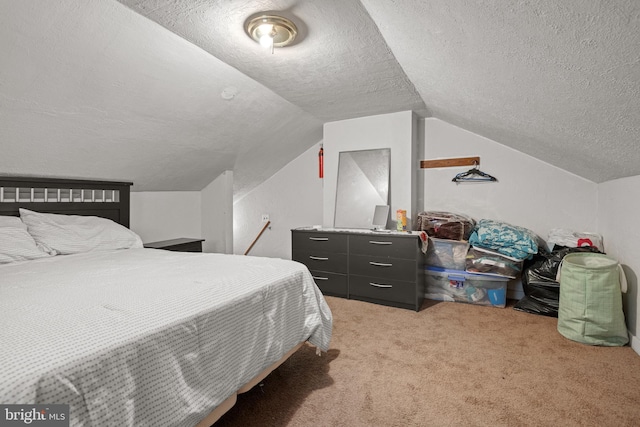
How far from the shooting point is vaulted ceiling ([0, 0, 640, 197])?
1.17 meters

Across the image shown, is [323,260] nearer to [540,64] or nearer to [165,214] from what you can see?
[165,214]

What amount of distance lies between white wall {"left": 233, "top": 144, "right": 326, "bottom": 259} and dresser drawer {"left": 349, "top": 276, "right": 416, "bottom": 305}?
4.71 ft

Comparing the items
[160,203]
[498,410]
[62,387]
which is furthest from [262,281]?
[160,203]

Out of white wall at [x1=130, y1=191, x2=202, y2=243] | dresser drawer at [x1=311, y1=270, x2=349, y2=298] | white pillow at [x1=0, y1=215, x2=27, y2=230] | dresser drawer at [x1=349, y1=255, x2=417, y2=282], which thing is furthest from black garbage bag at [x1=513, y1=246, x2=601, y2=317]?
white pillow at [x1=0, y1=215, x2=27, y2=230]

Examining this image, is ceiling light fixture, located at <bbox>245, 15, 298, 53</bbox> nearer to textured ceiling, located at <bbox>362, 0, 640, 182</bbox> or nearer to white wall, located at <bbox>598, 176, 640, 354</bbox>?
textured ceiling, located at <bbox>362, 0, 640, 182</bbox>

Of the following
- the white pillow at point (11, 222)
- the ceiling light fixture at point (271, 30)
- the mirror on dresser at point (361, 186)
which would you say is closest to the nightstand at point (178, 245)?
the white pillow at point (11, 222)

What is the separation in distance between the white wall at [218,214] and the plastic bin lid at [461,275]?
2469 millimetres

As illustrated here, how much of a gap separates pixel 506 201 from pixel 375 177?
54.1 inches

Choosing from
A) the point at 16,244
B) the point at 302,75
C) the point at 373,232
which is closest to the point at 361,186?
the point at 373,232

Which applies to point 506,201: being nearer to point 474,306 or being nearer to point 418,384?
point 474,306

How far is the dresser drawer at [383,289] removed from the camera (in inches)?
120

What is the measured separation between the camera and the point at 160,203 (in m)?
3.81

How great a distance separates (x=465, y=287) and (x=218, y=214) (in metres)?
3.03

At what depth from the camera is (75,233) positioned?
253 cm
